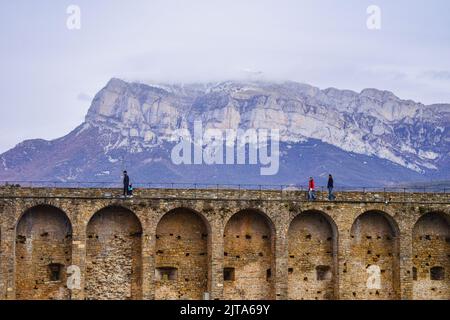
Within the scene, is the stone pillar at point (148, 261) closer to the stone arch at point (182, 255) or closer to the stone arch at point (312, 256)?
the stone arch at point (182, 255)

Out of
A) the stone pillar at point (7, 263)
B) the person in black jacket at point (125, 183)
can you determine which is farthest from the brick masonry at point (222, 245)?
the person in black jacket at point (125, 183)

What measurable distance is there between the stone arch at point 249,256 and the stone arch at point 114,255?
5.83 m

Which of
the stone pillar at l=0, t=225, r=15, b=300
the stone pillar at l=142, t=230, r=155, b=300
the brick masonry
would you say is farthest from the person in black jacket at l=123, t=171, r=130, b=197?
the stone pillar at l=0, t=225, r=15, b=300

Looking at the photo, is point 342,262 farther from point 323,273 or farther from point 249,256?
point 249,256

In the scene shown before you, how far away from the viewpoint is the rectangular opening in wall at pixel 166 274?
59.4 metres

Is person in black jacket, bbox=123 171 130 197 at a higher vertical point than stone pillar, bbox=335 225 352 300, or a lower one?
higher

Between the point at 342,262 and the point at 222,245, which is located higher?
the point at 222,245

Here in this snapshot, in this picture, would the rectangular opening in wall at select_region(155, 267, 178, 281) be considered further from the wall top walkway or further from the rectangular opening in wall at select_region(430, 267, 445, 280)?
the rectangular opening in wall at select_region(430, 267, 445, 280)

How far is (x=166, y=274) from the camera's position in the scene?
5959 centimetres

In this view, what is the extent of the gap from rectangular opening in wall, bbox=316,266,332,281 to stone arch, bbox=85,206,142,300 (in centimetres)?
1191

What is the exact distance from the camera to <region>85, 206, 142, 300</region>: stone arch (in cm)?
5834

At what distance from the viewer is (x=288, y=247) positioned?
61.0 metres

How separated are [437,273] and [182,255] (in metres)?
17.6

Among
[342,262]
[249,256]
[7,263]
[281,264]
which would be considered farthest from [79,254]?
[342,262]
